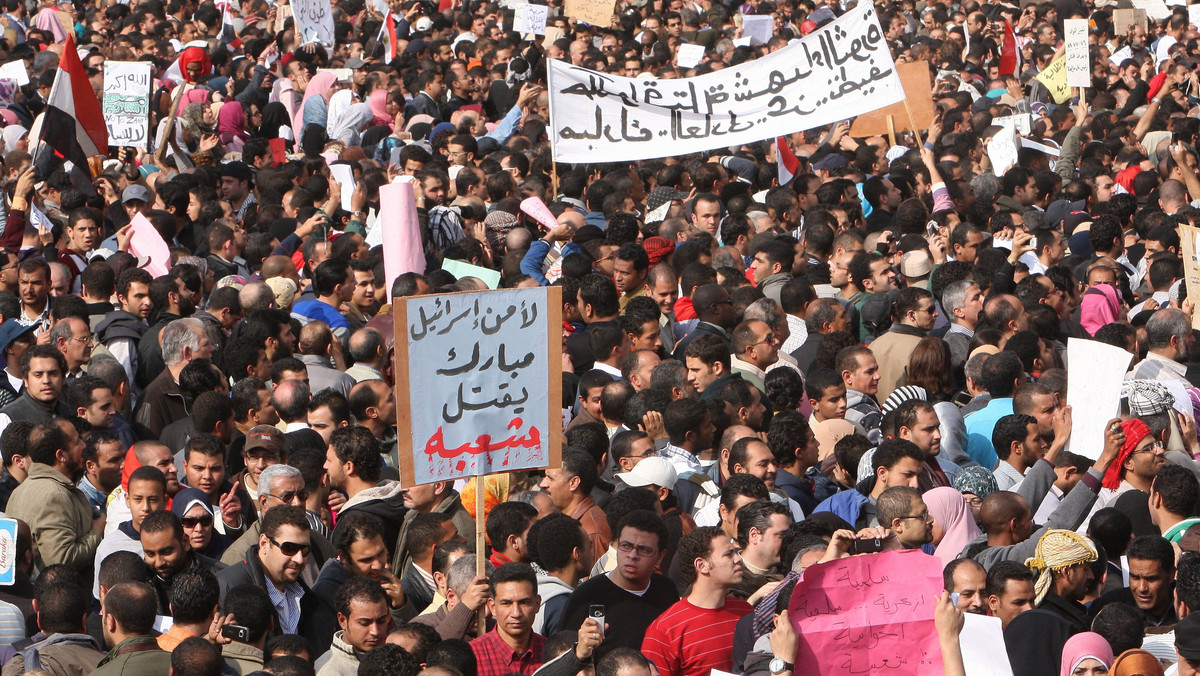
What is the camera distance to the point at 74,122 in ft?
41.4

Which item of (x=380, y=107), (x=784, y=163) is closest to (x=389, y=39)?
(x=380, y=107)

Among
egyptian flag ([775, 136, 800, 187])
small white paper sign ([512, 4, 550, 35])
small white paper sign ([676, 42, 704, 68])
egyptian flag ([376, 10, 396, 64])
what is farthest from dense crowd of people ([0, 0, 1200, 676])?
small white paper sign ([512, 4, 550, 35])

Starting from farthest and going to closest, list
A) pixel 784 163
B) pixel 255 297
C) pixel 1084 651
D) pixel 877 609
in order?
pixel 784 163 < pixel 255 297 < pixel 1084 651 < pixel 877 609

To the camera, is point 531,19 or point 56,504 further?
point 531,19

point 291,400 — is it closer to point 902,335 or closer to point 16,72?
point 902,335

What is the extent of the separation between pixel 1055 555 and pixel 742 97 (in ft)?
25.2

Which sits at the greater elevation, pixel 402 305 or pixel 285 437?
pixel 402 305

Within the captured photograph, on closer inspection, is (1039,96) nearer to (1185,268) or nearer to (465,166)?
(465,166)

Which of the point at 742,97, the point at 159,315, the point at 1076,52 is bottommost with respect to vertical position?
the point at 159,315

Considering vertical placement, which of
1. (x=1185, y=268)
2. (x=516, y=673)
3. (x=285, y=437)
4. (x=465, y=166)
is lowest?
(x=516, y=673)

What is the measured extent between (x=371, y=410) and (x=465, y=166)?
21.2 feet

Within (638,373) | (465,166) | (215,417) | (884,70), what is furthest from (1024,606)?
Result: (465,166)

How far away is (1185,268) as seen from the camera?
374 inches

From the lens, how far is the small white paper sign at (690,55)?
1967cm
